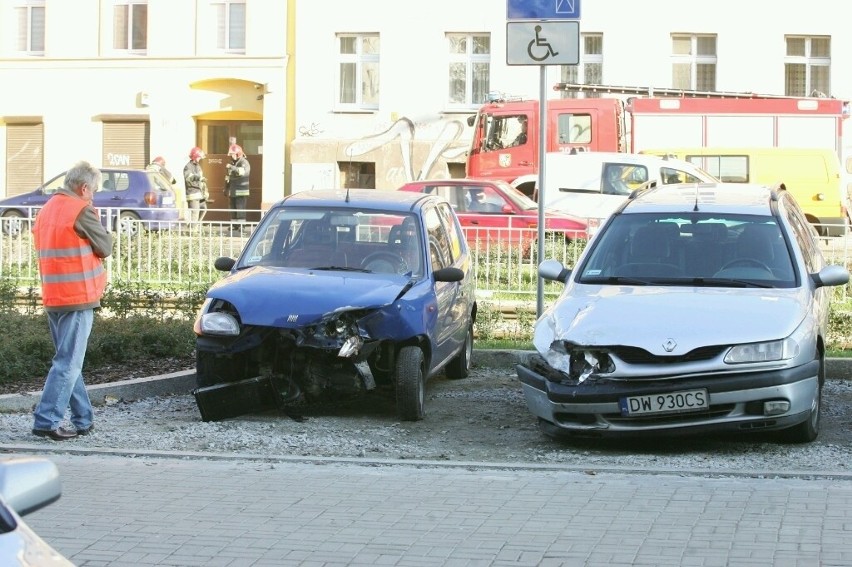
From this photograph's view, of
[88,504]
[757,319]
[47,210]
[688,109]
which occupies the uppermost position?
[688,109]

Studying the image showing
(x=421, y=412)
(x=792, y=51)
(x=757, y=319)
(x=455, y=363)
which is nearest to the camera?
(x=757, y=319)

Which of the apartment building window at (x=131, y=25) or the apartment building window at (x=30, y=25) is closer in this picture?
the apartment building window at (x=131, y=25)

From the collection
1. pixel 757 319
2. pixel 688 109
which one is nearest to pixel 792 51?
pixel 688 109

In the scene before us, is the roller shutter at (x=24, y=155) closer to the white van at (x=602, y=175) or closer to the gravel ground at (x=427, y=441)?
the white van at (x=602, y=175)

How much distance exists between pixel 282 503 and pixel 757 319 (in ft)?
10.7

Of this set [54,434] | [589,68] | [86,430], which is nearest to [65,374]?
[54,434]

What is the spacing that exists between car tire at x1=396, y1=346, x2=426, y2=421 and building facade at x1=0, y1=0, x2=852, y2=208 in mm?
24721

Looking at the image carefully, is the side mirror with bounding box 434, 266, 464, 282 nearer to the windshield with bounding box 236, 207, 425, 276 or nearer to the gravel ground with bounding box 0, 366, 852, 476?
the windshield with bounding box 236, 207, 425, 276

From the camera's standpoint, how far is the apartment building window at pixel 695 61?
35438mm

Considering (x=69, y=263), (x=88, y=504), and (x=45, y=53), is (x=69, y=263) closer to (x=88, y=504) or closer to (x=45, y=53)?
(x=88, y=504)

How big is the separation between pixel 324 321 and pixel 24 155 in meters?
30.5

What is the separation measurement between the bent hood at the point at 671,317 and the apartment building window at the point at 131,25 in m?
29.8

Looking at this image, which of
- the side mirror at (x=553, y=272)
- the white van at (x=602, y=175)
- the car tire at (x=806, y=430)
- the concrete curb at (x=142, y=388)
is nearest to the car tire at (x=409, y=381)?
the concrete curb at (x=142, y=388)

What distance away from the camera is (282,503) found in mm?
7527
